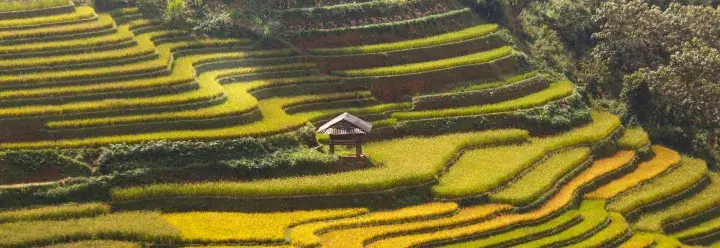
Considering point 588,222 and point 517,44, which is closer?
point 588,222

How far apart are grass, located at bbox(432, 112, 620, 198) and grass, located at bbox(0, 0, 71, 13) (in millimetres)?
20679

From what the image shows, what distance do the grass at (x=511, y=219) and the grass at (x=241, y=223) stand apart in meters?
2.49

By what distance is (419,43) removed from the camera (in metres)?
44.9

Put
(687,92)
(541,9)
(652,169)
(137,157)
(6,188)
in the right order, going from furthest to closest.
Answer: (541,9) < (687,92) < (652,169) < (137,157) < (6,188)

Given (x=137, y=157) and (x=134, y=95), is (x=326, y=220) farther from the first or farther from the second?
(x=134, y=95)

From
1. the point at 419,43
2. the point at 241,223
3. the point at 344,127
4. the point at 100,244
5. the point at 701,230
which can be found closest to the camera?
the point at 100,244

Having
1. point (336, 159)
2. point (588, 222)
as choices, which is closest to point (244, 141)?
point (336, 159)

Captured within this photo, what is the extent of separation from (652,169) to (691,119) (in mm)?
6706

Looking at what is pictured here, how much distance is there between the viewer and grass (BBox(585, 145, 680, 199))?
35188 millimetres

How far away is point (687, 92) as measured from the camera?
4222 cm

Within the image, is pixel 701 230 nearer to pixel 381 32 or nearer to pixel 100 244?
pixel 381 32

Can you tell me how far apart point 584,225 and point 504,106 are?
990 centimetres

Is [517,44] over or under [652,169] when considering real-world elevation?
over

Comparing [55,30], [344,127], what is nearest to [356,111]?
[344,127]
